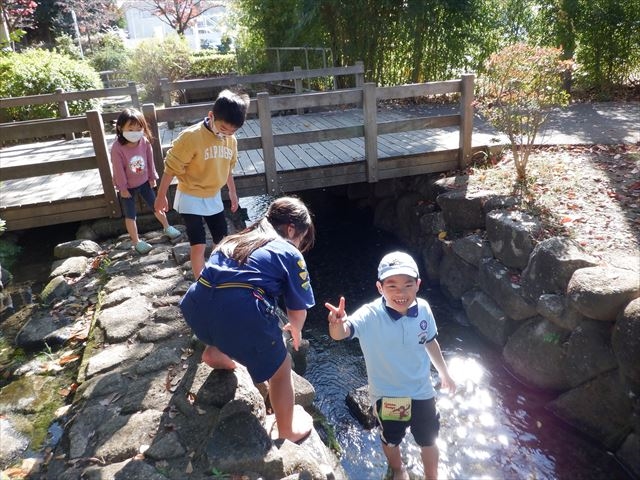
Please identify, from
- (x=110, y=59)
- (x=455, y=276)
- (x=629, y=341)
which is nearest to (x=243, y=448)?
A: (x=629, y=341)

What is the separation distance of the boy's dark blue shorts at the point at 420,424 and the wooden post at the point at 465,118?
4539mm

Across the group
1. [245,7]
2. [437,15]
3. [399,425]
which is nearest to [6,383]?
[399,425]

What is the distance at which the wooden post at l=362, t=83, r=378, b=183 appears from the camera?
5.93 m

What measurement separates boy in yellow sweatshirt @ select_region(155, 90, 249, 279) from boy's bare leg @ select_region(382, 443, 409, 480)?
193 centimetres

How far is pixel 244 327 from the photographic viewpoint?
2.29 meters

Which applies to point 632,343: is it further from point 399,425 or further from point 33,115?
point 33,115

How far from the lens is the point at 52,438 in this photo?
8.93 feet

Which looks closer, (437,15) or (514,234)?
(514,234)

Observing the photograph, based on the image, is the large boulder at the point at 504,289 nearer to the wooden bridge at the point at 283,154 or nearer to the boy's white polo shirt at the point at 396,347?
the wooden bridge at the point at 283,154

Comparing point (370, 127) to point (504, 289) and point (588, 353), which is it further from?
point (588, 353)

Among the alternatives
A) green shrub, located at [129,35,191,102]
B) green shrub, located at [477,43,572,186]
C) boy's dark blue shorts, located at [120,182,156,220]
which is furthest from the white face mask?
green shrub, located at [129,35,191,102]

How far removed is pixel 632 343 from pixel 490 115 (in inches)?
133

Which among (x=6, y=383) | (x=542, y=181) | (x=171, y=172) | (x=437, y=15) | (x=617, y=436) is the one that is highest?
(x=437, y=15)

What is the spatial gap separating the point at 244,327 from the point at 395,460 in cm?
125
